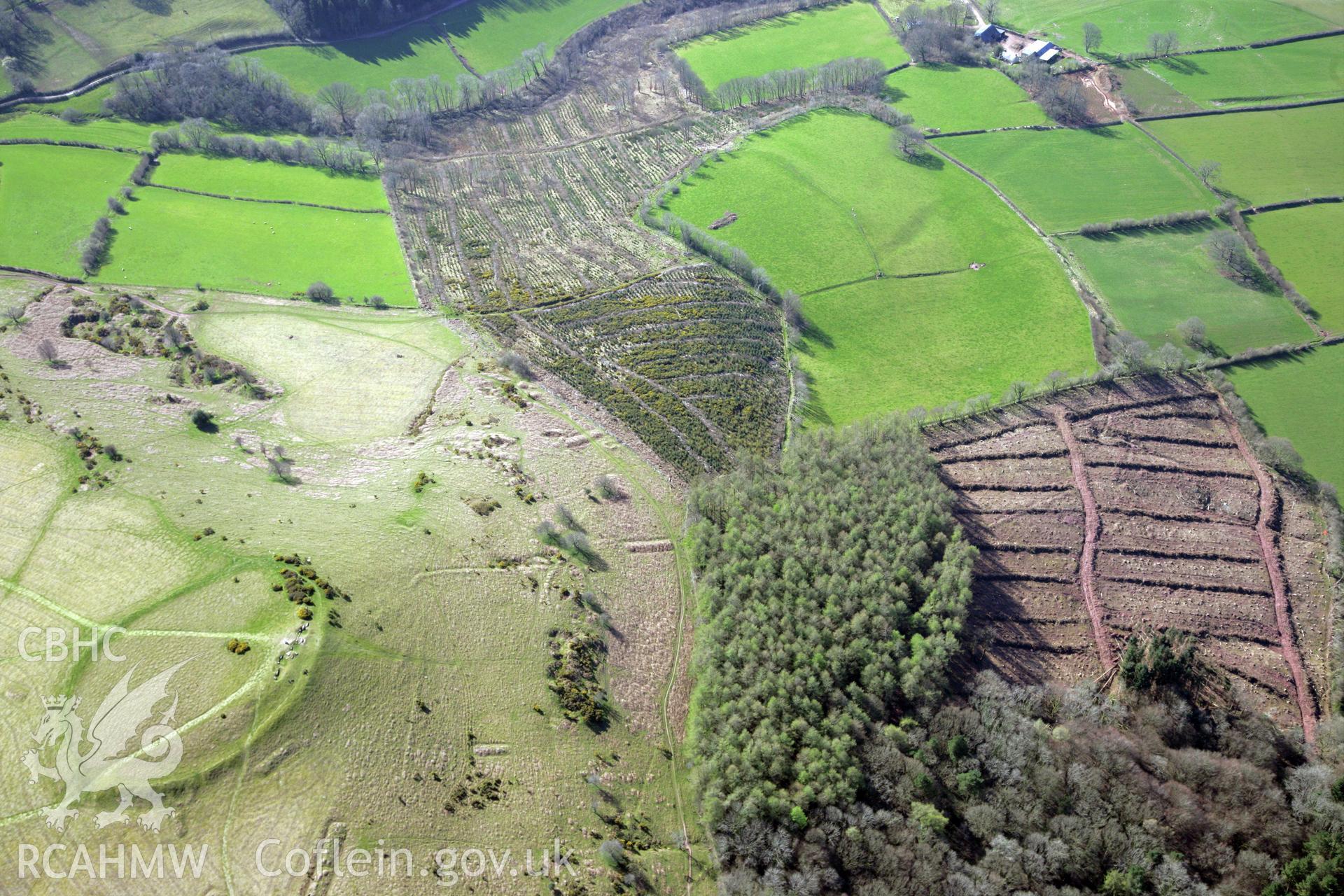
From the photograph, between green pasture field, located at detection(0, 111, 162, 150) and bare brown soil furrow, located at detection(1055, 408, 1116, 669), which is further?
green pasture field, located at detection(0, 111, 162, 150)

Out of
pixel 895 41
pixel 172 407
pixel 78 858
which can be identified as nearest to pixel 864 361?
pixel 172 407

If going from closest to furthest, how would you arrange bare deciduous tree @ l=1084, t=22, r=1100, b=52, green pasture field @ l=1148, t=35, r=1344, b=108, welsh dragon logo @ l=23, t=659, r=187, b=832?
welsh dragon logo @ l=23, t=659, r=187, b=832 < green pasture field @ l=1148, t=35, r=1344, b=108 < bare deciduous tree @ l=1084, t=22, r=1100, b=52

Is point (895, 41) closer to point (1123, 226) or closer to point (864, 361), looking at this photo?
point (1123, 226)

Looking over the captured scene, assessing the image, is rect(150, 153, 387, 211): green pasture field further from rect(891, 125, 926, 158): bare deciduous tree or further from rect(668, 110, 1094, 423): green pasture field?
rect(891, 125, 926, 158): bare deciduous tree

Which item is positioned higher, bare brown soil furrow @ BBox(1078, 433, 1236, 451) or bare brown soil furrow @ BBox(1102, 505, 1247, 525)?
bare brown soil furrow @ BBox(1078, 433, 1236, 451)

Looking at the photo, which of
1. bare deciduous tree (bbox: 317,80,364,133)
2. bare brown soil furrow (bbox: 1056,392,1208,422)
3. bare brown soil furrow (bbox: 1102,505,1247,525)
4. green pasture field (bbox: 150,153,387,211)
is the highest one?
bare deciduous tree (bbox: 317,80,364,133)

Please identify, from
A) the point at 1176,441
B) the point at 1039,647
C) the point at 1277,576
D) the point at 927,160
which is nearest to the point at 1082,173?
the point at 927,160

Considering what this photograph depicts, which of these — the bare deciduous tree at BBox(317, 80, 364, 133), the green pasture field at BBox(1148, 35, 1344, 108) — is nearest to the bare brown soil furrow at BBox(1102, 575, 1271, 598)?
the green pasture field at BBox(1148, 35, 1344, 108)
